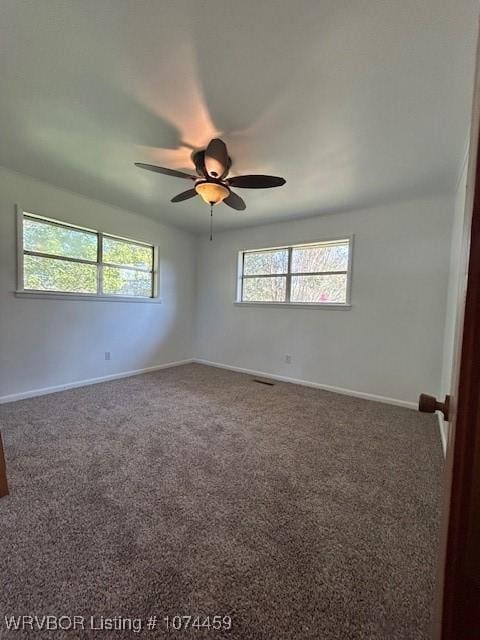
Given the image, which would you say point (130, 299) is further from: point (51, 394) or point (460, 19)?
point (460, 19)

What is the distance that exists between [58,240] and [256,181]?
2589 mm

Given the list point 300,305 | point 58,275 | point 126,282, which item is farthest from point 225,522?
point 126,282

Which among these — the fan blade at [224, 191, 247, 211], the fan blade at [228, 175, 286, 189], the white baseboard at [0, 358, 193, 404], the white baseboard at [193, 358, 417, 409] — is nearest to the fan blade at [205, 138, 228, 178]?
the fan blade at [228, 175, 286, 189]

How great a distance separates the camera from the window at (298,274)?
3697 millimetres

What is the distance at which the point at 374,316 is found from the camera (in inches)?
133

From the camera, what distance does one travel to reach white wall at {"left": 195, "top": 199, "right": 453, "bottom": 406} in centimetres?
304

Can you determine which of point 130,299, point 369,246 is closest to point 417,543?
point 369,246

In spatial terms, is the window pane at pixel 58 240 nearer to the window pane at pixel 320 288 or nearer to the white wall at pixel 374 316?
the white wall at pixel 374 316

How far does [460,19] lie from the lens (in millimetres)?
1173

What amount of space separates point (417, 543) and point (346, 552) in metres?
0.37

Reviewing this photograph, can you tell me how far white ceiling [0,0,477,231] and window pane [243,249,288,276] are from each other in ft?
5.31

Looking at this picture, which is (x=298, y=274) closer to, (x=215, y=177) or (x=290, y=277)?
(x=290, y=277)

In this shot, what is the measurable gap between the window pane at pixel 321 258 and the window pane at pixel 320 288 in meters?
0.12

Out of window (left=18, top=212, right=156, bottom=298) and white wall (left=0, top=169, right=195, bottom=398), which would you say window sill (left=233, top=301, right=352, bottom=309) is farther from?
window (left=18, top=212, right=156, bottom=298)
